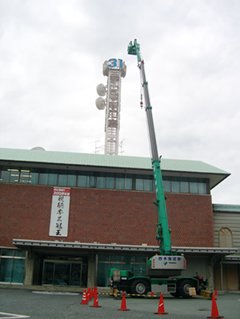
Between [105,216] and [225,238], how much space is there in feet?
38.6

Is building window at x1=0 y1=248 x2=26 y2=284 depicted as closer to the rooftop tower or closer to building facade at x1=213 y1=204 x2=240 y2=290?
building facade at x1=213 y1=204 x2=240 y2=290

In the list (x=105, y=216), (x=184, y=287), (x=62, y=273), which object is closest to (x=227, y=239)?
(x=105, y=216)

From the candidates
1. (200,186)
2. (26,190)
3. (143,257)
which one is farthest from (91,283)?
(200,186)

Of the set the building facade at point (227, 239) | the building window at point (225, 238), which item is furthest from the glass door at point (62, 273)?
the building window at point (225, 238)

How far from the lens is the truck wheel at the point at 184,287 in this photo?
21.0m

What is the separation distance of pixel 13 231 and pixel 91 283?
7.94 metres

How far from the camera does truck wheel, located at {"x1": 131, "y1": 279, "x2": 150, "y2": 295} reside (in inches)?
815

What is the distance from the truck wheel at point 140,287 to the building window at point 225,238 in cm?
1417

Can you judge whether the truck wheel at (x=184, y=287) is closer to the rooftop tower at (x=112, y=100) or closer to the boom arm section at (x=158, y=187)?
the boom arm section at (x=158, y=187)

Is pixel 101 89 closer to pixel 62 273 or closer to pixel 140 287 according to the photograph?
pixel 62 273

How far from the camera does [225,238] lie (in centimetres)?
3291

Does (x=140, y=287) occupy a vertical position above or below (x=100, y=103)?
below

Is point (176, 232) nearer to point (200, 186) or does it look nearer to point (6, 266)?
point (200, 186)

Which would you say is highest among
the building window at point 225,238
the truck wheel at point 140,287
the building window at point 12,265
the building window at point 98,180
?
the building window at point 98,180
